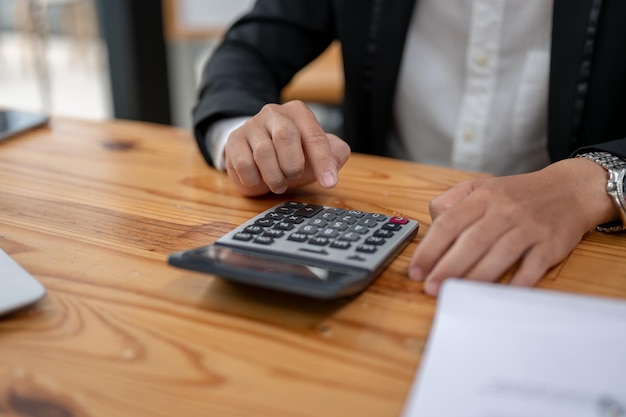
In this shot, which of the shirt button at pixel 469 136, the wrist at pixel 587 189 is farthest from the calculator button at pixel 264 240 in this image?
the shirt button at pixel 469 136

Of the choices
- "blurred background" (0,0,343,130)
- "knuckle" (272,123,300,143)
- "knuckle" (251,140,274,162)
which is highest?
"knuckle" (272,123,300,143)

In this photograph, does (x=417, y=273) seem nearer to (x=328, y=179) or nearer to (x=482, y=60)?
(x=328, y=179)

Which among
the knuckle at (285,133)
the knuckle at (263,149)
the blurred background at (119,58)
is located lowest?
the blurred background at (119,58)

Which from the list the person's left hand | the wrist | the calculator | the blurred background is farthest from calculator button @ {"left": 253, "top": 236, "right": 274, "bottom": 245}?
the blurred background

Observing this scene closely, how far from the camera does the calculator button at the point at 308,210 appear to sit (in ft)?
1.75

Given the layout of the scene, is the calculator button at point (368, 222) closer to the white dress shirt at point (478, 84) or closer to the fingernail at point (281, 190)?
the fingernail at point (281, 190)

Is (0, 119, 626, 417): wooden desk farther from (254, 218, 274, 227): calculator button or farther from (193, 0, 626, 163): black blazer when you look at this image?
(193, 0, 626, 163): black blazer

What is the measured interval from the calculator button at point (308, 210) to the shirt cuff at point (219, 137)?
0.20m

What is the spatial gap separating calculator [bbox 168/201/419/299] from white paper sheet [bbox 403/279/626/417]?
81 mm

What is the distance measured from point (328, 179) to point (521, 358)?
28 centimetres

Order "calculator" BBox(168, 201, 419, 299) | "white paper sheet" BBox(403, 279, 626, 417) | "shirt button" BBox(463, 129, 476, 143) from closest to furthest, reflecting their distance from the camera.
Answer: "white paper sheet" BBox(403, 279, 626, 417)
"calculator" BBox(168, 201, 419, 299)
"shirt button" BBox(463, 129, 476, 143)

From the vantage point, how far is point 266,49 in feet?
3.29

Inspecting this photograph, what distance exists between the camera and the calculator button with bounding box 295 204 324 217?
1.75 feet

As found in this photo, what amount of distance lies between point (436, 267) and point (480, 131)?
22.8 inches
